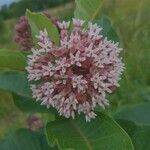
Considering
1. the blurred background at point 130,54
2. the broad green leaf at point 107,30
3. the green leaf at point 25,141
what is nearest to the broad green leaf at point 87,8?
the broad green leaf at point 107,30

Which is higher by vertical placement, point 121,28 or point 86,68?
point 121,28

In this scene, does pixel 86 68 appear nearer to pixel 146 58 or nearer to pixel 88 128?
pixel 88 128

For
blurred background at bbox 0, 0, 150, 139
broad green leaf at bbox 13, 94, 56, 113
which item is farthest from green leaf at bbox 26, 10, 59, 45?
blurred background at bbox 0, 0, 150, 139

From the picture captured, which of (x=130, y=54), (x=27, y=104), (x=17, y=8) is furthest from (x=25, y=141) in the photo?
(x=17, y=8)

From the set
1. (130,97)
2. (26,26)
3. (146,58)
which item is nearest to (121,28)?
(146,58)

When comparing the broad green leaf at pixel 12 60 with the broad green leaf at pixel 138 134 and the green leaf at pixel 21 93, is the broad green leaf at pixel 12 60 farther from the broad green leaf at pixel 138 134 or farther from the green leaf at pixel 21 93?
the broad green leaf at pixel 138 134

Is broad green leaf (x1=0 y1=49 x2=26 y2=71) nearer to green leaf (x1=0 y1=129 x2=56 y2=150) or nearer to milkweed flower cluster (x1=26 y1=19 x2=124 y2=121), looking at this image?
milkweed flower cluster (x1=26 y1=19 x2=124 y2=121)
